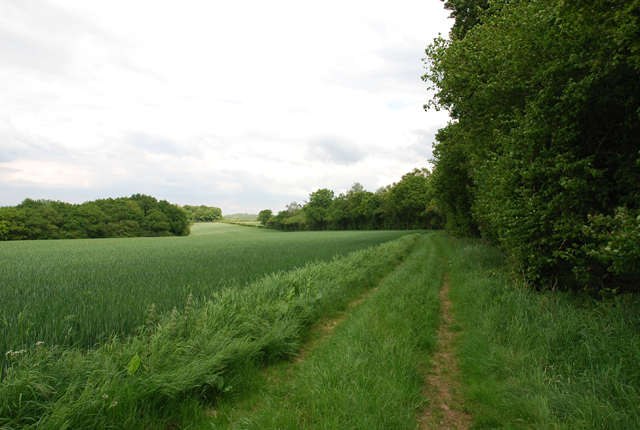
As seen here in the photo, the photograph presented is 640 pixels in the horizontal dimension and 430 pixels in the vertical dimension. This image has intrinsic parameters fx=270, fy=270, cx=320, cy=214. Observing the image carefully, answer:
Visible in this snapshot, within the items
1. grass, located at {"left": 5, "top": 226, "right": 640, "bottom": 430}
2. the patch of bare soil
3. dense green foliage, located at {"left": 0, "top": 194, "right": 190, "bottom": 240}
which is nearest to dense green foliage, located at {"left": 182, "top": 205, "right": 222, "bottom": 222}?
dense green foliage, located at {"left": 0, "top": 194, "right": 190, "bottom": 240}

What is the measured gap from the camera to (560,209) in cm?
494

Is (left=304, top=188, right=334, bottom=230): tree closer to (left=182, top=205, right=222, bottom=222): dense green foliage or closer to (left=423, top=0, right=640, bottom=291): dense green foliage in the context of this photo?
(left=423, top=0, right=640, bottom=291): dense green foliage

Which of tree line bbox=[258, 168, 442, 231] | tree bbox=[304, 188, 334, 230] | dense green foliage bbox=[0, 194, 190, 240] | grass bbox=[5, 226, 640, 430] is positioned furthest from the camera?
tree bbox=[304, 188, 334, 230]

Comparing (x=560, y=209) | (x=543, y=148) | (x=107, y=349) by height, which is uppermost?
(x=543, y=148)

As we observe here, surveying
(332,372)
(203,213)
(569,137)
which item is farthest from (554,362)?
(203,213)

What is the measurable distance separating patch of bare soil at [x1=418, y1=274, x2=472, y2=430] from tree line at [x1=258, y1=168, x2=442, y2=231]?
41.7 metres

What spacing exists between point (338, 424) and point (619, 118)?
660cm

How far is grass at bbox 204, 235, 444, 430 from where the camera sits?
106 inches

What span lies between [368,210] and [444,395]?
73863 millimetres

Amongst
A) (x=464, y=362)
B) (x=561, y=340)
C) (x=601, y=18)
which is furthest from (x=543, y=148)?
(x=464, y=362)

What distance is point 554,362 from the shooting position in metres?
3.34

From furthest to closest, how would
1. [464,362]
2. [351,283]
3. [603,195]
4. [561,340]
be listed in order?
[351,283]
[603,195]
[464,362]
[561,340]

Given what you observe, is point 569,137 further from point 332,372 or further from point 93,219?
point 93,219

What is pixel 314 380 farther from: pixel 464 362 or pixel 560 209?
pixel 560 209
